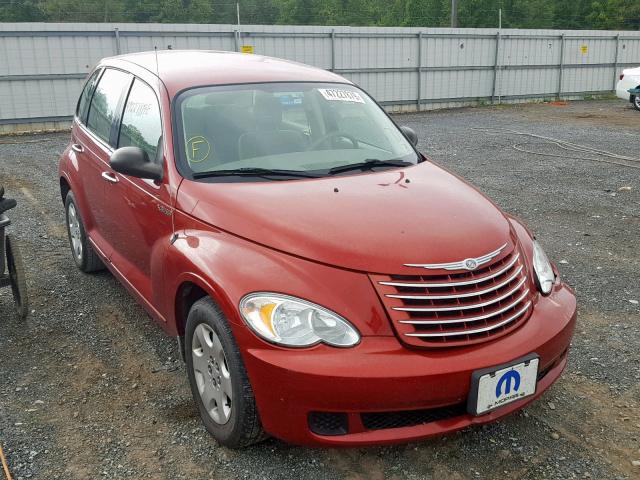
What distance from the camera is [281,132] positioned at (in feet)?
12.2

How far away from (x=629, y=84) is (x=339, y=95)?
17.1 metres

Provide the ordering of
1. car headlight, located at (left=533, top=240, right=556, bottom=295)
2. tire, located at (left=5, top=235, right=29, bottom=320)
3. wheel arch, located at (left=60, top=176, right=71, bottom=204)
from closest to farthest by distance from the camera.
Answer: car headlight, located at (left=533, top=240, right=556, bottom=295), tire, located at (left=5, top=235, right=29, bottom=320), wheel arch, located at (left=60, top=176, right=71, bottom=204)

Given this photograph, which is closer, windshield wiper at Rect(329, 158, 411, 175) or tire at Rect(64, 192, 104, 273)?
windshield wiper at Rect(329, 158, 411, 175)

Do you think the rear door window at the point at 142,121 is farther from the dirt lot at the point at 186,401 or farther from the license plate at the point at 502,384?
the license plate at the point at 502,384

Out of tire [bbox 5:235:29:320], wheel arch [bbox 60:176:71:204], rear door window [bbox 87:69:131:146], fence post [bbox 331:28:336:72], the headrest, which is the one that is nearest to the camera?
the headrest

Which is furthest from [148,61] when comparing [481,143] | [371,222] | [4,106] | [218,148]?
[4,106]

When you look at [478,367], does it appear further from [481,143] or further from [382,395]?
[481,143]

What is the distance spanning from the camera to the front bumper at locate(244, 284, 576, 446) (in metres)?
2.50

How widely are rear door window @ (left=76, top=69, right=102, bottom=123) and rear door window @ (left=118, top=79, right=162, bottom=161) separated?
1070 mm

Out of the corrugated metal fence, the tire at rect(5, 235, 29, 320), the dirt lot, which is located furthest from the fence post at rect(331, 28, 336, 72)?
the tire at rect(5, 235, 29, 320)

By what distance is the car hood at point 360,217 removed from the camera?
9.08ft

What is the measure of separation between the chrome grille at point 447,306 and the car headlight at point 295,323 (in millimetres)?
222

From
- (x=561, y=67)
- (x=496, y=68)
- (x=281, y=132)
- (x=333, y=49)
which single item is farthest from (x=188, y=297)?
(x=561, y=67)

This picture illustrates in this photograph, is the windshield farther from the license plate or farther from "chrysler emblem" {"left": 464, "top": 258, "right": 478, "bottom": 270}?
the license plate
